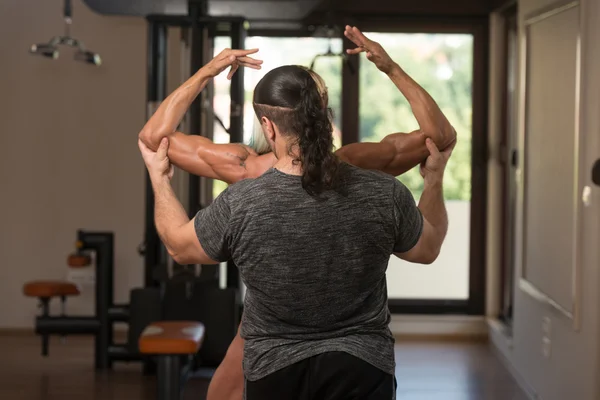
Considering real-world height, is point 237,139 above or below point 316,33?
below

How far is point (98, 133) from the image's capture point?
19.0ft

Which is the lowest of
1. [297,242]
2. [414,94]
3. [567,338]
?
[567,338]

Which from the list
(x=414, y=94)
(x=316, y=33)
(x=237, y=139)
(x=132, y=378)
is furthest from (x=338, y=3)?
(x=414, y=94)

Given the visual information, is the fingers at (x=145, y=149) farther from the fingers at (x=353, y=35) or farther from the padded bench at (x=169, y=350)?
the padded bench at (x=169, y=350)

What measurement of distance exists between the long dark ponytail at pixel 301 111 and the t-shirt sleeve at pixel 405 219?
129mm

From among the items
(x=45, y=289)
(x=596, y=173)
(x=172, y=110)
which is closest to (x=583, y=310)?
(x=596, y=173)

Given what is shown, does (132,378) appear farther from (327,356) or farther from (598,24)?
(327,356)

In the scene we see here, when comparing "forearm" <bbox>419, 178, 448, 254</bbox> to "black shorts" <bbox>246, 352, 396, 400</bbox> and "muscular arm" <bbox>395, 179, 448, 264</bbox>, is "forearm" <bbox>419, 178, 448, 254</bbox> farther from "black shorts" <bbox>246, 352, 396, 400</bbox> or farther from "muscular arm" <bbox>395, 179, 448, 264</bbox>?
"black shorts" <bbox>246, 352, 396, 400</bbox>

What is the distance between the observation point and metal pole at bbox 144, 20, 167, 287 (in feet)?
15.6

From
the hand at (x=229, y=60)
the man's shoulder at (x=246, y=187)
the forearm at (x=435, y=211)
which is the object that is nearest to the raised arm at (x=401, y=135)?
the forearm at (x=435, y=211)

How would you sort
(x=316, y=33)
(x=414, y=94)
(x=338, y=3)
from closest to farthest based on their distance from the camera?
1. (x=414, y=94)
2. (x=316, y=33)
3. (x=338, y=3)

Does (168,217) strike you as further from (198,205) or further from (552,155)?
(198,205)

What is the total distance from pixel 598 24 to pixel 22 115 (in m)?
3.69

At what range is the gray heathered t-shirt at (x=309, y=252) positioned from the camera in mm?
1640
